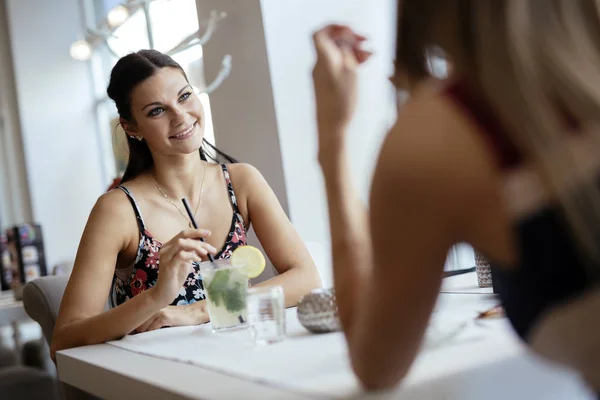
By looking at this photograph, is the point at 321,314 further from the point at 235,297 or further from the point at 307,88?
the point at 307,88

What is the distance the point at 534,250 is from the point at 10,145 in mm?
5914

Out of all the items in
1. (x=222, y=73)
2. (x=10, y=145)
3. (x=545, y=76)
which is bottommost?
(x=545, y=76)

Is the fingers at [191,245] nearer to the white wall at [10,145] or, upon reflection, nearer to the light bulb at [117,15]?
the light bulb at [117,15]

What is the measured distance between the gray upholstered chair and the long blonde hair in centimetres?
166

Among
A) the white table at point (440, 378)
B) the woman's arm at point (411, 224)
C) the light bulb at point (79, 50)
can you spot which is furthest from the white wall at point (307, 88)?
the woman's arm at point (411, 224)

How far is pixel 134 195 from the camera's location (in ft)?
6.13

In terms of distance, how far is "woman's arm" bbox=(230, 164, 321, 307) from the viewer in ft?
5.52

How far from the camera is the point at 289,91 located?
303 cm

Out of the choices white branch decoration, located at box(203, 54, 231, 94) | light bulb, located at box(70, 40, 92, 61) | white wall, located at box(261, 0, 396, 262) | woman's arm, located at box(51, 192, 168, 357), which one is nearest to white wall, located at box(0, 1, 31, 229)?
light bulb, located at box(70, 40, 92, 61)

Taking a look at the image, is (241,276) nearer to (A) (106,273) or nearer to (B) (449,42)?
(A) (106,273)

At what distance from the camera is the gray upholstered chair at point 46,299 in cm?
200

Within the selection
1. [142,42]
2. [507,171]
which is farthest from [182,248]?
[142,42]

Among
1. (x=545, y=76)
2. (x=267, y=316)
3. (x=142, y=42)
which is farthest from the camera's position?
(x=142, y=42)

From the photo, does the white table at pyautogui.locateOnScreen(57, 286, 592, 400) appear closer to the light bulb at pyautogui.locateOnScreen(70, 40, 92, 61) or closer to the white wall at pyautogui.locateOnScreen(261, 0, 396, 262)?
the white wall at pyautogui.locateOnScreen(261, 0, 396, 262)
